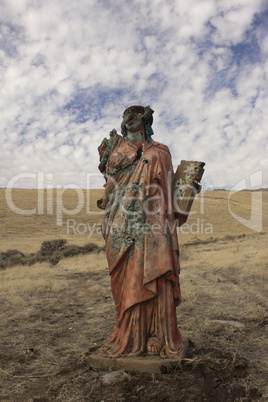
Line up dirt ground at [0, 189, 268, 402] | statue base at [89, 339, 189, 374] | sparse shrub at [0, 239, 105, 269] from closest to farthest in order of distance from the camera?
dirt ground at [0, 189, 268, 402]
statue base at [89, 339, 189, 374]
sparse shrub at [0, 239, 105, 269]

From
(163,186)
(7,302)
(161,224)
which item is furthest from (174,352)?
(7,302)

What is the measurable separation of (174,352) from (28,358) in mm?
2099

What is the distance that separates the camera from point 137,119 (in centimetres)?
403

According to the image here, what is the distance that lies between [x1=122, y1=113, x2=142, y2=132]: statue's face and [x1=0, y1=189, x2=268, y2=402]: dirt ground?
2868 mm

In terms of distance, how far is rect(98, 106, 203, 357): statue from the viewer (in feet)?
11.2

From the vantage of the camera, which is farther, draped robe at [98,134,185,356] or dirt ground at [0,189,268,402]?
draped robe at [98,134,185,356]

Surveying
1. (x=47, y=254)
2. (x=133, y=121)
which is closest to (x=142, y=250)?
(x=133, y=121)

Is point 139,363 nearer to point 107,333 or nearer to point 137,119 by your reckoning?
point 107,333

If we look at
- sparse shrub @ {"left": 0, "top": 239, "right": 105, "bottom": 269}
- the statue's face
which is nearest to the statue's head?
the statue's face

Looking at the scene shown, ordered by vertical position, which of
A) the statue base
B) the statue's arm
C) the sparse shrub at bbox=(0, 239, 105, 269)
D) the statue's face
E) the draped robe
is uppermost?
the statue's face

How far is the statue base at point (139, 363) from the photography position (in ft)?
10.5

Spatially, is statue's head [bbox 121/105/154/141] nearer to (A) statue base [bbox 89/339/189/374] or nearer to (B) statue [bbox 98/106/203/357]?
(B) statue [bbox 98/106/203/357]

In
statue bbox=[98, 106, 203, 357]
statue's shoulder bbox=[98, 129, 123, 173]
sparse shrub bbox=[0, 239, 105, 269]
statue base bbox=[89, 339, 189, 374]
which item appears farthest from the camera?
sparse shrub bbox=[0, 239, 105, 269]

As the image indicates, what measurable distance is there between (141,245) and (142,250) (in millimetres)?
58
